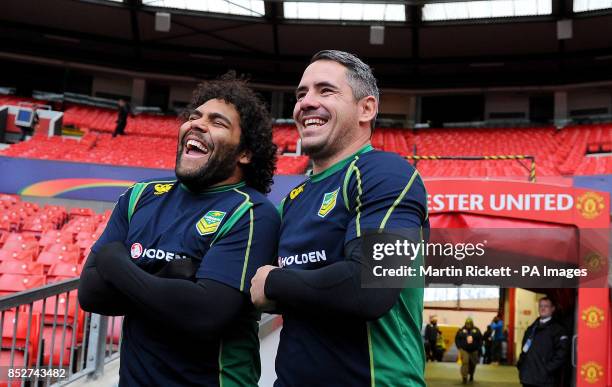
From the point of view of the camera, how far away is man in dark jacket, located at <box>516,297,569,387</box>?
5566 mm

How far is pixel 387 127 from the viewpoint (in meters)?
21.8

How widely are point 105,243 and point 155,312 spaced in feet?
1.23

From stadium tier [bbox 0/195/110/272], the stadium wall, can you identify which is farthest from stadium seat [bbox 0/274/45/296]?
the stadium wall

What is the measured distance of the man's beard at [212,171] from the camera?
1.83 meters

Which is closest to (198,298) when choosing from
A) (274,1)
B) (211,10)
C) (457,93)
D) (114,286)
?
(114,286)

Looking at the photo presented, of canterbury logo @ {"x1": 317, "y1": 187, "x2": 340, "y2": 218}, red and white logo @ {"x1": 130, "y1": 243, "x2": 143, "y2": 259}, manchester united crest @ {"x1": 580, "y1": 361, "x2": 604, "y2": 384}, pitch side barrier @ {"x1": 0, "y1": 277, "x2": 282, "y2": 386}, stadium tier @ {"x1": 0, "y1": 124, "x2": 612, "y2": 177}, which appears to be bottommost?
manchester united crest @ {"x1": 580, "y1": 361, "x2": 604, "y2": 384}

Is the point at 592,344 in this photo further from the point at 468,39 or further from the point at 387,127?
the point at 387,127

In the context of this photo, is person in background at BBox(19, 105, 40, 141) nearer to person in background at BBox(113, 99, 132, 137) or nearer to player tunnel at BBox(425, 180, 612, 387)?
person in background at BBox(113, 99, 132, 137)

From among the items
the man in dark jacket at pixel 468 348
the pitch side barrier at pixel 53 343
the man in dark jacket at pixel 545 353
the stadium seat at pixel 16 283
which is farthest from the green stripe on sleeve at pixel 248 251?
the man in dark jacket at pixel 468 348

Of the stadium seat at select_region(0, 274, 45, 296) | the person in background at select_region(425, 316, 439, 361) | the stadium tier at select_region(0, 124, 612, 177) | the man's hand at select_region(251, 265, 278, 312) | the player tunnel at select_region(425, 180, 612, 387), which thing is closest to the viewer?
the man's hand at select_region(251, 265, 278, 312)

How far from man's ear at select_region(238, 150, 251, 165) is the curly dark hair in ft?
0.04

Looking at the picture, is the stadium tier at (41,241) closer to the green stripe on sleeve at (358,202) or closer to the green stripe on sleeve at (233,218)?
the green stripe on sleeve at (233,218)

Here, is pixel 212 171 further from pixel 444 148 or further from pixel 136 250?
pixel 444 148

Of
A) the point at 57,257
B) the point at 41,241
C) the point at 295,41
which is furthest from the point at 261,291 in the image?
the point at 295,41
